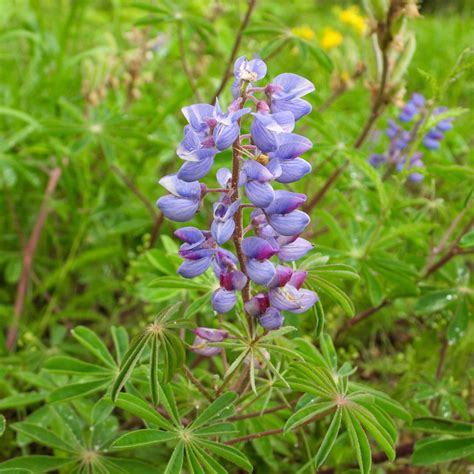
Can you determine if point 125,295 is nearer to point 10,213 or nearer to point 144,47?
point 10,213

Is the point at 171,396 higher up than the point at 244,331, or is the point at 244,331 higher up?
the point at 244,331

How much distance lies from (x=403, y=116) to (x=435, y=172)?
0.40 meters

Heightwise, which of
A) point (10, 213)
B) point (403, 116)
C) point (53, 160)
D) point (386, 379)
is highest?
point (403, 116)

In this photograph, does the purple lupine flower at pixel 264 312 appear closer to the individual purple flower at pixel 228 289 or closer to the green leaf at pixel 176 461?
the individual purple flower at pixel 228 289

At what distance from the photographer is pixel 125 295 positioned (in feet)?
8.84

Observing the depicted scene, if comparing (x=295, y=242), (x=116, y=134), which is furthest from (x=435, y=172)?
(x=116, y=134)

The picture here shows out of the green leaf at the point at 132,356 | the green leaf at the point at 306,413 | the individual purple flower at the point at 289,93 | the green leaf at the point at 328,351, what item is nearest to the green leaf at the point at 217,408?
the green leaf at the point at 306,413

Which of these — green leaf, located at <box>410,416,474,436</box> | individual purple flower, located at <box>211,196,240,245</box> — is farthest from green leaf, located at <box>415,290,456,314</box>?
individual purple flower, located at <box>211,196,240,245</box>

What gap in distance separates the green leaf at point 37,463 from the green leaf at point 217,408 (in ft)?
1.20

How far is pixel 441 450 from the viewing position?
1676 mm

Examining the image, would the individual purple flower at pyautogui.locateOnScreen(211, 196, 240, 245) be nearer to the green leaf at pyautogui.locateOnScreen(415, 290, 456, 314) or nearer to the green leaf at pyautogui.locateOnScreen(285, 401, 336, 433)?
the green leaf at pyautogui.locateOnScreen(285, 401, 336, 433)

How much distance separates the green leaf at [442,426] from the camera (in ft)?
5.48

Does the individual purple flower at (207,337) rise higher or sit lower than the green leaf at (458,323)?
higher

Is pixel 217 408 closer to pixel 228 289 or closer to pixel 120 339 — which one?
pixel 228 289
